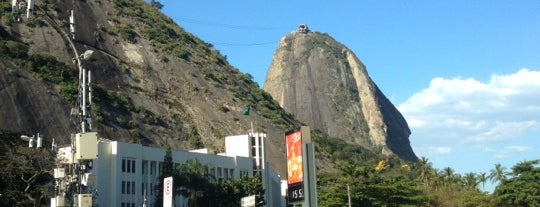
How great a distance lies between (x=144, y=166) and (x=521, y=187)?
43.3 m

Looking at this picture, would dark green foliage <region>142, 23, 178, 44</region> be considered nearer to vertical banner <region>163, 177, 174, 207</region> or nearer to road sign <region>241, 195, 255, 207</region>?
road sign <region>241, 195, 255, 207</region>

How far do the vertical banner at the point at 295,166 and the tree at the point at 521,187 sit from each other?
53.4m

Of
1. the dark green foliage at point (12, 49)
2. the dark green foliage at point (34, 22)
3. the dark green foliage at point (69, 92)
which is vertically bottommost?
the dark green foliage at point (69, 92)

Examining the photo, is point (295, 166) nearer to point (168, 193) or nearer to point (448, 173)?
point (168, 193)

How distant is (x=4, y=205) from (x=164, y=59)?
7874cm

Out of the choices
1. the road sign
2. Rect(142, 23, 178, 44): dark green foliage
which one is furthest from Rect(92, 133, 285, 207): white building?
Rect(142, 23, 178, 44): dark green foliage

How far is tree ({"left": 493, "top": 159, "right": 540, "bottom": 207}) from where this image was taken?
66.9 m

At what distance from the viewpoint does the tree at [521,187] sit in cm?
6688

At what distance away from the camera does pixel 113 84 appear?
4023 inches

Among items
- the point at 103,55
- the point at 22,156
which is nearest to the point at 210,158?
the point at 22,156

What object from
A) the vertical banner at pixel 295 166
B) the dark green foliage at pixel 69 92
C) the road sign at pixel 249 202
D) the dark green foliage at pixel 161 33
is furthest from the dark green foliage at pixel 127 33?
the vertical banner at pixel 295 166

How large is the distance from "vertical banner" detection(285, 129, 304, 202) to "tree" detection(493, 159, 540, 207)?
5342 cm

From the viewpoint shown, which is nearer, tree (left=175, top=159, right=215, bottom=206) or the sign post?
the sign post

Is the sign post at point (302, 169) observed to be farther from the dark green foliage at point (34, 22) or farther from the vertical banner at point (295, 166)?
the dark green foliage at point (34, 22)
